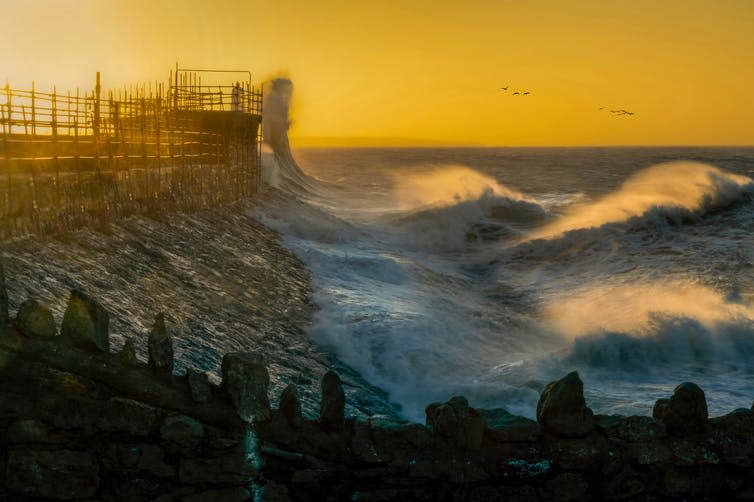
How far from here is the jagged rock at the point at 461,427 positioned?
4.79 meters

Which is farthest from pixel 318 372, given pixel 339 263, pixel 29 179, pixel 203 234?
pixel 339 263

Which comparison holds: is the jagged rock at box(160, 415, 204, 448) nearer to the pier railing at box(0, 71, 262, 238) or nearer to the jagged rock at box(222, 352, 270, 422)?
the jagged rock at box(222, 352, 270, 422)

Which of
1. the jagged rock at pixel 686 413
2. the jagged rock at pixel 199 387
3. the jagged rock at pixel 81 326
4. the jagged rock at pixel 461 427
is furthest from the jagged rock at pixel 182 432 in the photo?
the jagged rock at pixel 686 413

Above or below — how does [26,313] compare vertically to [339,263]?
above

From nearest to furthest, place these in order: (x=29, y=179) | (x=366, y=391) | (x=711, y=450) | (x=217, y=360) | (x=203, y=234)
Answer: (x=711, y=450)
(x=217, y=360)
(x=366, y=391)
(x=29, y=179)
(x=203, y=234)

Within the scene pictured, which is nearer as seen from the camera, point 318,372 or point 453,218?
point 318,372

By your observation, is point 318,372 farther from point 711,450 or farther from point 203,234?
point 203,234

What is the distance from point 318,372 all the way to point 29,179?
5.26 metres

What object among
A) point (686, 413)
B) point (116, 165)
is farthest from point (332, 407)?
point (116, 165)

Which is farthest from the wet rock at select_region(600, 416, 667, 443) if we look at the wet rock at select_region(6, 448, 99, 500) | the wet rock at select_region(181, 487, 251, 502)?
the wet rock at select_region(6, 448, 99, 500)

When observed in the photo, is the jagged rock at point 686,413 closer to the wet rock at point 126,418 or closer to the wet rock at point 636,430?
the wet rock at point 636,430

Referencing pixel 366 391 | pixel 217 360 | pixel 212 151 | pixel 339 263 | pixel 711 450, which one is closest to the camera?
pixel 711 450

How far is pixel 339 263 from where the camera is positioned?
21312 millimetres

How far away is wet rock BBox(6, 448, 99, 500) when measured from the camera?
14.6ft
